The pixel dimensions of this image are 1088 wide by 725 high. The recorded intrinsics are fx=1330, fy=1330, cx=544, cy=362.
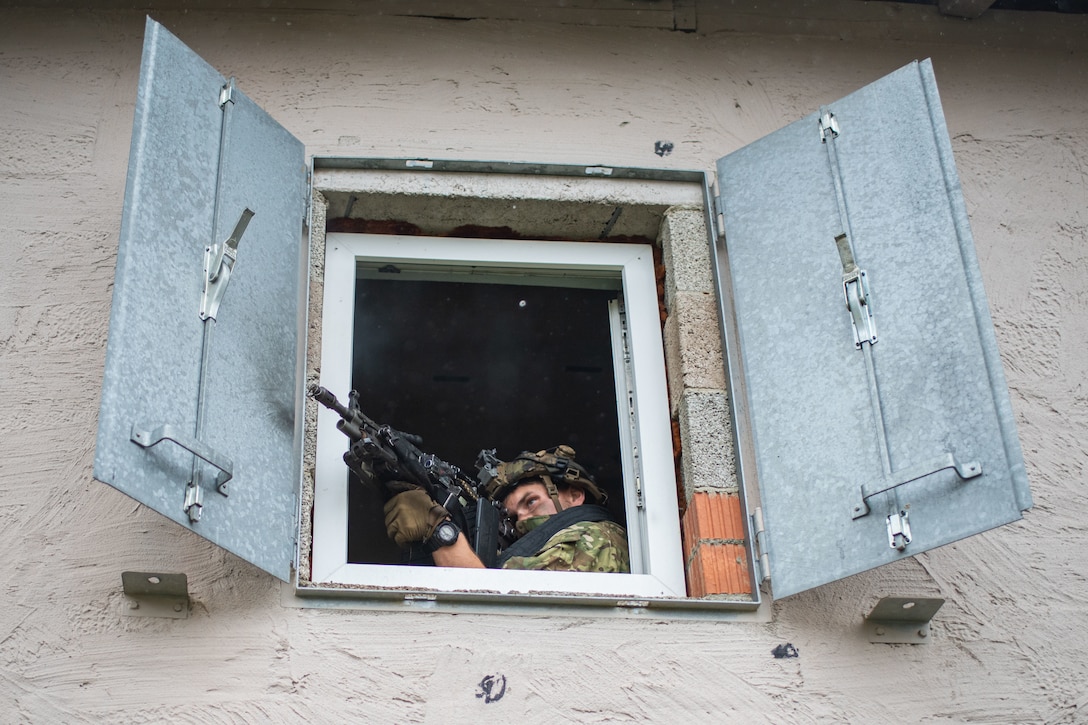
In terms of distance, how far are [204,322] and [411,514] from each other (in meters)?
1.01

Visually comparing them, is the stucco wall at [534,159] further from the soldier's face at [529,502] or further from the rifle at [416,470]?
the soldier's face at [529,502]

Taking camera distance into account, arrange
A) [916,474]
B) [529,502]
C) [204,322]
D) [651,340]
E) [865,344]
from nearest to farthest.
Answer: [916,474] → [204,322] → [865,344] → [651,340] → [529,502]

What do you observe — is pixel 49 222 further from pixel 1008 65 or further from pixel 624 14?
pixel 1008 65

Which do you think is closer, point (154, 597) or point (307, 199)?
point (154, 597)

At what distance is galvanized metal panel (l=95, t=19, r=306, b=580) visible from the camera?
2996 mm

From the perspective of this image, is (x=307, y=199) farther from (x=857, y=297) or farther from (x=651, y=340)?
(x=857, y=297)

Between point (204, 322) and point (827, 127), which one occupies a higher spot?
point (827, 127)

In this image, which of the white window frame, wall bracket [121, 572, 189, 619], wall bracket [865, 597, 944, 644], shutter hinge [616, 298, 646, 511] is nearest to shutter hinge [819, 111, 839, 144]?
the white window frame

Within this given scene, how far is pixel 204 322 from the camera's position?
10.7 ft

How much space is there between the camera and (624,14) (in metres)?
4.56

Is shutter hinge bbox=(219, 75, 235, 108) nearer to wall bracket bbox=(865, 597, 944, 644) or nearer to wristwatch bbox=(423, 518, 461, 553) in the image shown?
wristwatch bbox=(423, 518, 461, 553)

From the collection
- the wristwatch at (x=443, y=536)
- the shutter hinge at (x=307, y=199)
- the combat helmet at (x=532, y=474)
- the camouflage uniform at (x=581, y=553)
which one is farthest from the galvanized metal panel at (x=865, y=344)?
the shutter hinge at (x=307, y=199)

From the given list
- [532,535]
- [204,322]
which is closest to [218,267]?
[204,322]

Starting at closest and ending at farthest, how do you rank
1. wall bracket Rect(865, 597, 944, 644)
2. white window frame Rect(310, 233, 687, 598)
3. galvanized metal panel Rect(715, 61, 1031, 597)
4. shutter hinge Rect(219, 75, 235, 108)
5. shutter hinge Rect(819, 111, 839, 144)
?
1. galvanized metal panel Rect(715, 61, 1031, 597)
2. wall bracket Rect(865, 597, 944, 644)
3. white window frame Rect(310, 233, 687, 598)
4. shutter hinge Rect(219, 75, 235, 108)
5. shutter hinge Rect(819, 111, 839, 144)
